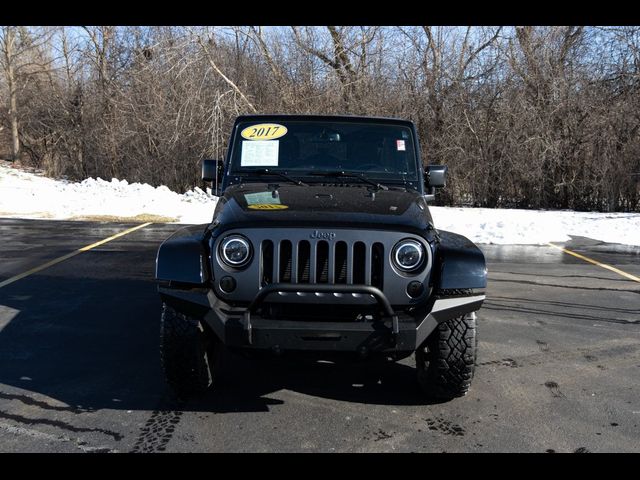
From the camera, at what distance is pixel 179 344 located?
12.6 feet

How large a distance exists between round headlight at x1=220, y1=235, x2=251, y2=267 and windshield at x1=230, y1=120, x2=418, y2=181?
141 centimetres

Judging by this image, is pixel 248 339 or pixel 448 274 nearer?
pixel 248 339

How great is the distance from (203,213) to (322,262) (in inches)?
508

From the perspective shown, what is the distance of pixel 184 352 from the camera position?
151 inches

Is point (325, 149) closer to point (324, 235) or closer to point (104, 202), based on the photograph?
point (324, 235)

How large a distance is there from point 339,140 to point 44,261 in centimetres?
589

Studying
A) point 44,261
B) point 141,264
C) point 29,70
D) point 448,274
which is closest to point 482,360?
point 448,274

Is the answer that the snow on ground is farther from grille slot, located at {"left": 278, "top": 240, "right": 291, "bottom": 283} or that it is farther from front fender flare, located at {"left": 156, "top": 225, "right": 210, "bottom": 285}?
front fender flare, located at {"left": 156, "top": 225, "right": 210, "bottom": 285}

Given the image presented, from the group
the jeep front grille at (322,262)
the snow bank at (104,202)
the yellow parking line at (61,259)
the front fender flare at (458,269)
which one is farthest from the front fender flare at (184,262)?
the snow bank at (104,202)

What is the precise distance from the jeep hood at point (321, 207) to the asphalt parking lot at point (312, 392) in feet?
3.87

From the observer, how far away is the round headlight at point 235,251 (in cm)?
373

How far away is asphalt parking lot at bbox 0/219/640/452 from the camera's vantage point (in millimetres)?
3543
